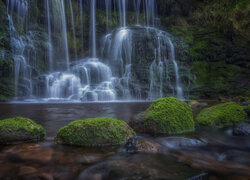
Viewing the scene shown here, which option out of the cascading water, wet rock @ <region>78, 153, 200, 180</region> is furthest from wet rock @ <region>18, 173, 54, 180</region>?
the cascading water

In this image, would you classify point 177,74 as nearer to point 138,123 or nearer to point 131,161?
point 138,123

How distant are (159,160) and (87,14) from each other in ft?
104

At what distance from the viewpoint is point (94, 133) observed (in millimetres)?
3797

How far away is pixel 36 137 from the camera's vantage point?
4.11 m

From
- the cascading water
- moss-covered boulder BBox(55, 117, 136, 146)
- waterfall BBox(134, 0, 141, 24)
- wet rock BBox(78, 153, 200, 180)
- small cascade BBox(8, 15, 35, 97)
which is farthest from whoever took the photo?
waterfall BBox(134, 0, 141, 24)

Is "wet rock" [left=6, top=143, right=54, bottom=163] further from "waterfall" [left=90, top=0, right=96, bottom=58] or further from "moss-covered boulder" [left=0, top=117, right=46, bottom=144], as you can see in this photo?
"waterfall" [left=90, top=0, right=96, bottom=58]

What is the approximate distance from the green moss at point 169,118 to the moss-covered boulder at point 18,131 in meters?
2.51

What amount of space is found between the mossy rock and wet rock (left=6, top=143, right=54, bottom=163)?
4416mm

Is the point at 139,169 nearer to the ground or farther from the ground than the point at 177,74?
nearer to the ground

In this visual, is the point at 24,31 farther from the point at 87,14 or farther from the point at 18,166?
A: the point at 18,166

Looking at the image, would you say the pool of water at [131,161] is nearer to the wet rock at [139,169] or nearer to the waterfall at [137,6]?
the wet rock at [139,169]

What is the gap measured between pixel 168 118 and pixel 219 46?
81.7 feet

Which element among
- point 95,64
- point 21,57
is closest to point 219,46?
point 95,64

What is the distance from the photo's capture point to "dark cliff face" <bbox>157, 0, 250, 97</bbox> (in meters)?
23.4
